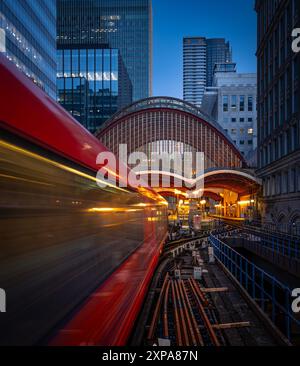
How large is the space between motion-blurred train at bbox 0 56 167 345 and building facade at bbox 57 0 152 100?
488 feet

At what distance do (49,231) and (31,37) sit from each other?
5967 centimetres

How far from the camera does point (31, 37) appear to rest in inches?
2045

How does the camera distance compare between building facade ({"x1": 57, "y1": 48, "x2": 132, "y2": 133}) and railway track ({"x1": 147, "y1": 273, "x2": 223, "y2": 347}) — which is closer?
railway track ({"x1": 147, "y1": 273, "x2": 223, "y2": 347})

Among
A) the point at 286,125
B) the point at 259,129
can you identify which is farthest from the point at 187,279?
the point at 259,129

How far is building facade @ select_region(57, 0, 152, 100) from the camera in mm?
142125

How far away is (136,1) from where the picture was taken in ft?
510

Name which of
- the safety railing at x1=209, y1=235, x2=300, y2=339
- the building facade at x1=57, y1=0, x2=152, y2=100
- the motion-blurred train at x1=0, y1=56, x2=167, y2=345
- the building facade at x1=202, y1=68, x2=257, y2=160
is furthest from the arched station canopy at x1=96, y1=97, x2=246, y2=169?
the building facade at x1=57, y1=0, x2=152, y2=100

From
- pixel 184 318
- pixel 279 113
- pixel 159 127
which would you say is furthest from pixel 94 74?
pixel 184 318

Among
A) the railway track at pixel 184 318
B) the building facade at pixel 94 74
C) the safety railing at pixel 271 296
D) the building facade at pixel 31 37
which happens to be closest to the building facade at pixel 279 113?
the safety railing at pixel 271 296

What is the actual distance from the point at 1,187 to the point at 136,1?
182498mm

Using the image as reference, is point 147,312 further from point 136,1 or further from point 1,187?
point 136,1

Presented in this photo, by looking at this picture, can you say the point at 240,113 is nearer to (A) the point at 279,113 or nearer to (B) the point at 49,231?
(A) the point at 279,113

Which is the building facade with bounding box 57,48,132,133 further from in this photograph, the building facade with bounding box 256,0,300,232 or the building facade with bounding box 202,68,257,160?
the building facade with bounding box 256,0,300,232

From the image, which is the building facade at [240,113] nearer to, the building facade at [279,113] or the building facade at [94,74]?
the building facade at [94,74]
